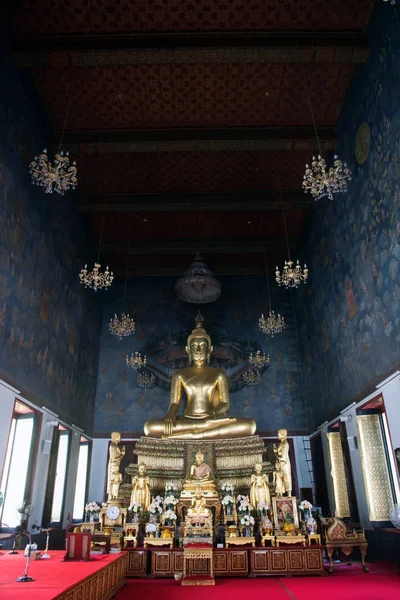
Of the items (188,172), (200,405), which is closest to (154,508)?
(200,405)

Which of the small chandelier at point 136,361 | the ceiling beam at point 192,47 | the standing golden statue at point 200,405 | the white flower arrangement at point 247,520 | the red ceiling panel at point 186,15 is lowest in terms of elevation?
the white flower arrangement at point 247,520

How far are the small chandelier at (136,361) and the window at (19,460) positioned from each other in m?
3.58

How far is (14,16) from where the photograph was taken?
23.4ft

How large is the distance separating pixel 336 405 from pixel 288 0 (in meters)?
7.24

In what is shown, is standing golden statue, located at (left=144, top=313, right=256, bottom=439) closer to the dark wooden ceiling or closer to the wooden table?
the dark wooden ceiling

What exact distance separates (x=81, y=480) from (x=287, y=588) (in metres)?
6.78

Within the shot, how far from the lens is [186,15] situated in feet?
23.8

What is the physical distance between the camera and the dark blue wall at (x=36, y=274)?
275 inches

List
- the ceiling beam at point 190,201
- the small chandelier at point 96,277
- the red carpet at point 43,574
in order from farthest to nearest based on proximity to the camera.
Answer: the ceiling beam at point 190,201 < the small chandelier at point 96,277 < the red carpet at point 43,574

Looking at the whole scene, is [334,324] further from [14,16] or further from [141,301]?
[14,16]

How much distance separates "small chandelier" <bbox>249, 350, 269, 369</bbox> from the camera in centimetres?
1202

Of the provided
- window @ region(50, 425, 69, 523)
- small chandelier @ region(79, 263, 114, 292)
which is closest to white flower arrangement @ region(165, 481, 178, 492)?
window @ region(50, 425, 69, 523)

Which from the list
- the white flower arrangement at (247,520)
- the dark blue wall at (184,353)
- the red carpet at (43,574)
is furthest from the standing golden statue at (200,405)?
the red carpet at (43,574)

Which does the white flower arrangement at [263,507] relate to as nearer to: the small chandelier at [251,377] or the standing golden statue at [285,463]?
the standing golden statue at [285,463]
